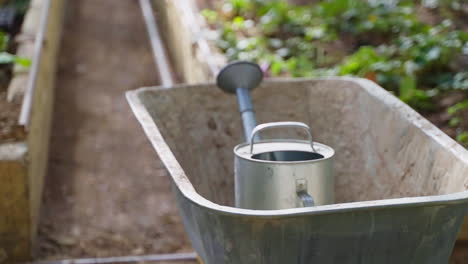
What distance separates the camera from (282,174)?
243 centimetres

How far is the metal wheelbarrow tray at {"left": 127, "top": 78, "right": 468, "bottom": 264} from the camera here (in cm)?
200

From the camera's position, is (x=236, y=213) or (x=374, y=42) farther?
(x=374, y=42)

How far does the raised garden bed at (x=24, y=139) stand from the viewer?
4.08 meters

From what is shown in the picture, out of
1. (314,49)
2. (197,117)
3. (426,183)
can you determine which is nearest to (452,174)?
(426,183)

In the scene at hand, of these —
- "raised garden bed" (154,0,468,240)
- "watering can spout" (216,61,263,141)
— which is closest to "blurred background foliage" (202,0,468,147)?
"raised garden bed" (154,0,468,240)

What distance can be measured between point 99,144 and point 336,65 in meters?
2.02

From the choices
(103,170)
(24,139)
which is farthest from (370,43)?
(24,139)

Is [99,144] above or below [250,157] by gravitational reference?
below

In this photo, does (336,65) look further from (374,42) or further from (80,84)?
(80,84)

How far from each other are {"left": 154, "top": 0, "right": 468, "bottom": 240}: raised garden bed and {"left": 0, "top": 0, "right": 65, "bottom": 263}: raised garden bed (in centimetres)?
122

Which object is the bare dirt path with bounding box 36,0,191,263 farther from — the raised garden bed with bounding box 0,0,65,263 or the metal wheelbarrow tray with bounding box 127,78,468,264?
the metal wheelbarrow tray with bounding box 127,78,468,264

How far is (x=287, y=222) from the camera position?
1.97 meters

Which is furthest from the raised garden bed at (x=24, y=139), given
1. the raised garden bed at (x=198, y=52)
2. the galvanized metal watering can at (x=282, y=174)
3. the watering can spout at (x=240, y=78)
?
the galvanized metal watering can at (x=282, y=174)

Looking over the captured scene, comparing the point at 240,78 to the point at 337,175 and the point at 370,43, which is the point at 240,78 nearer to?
the point at 337,175
